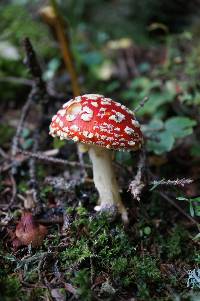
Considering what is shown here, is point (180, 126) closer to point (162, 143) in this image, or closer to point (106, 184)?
point (162, 143)

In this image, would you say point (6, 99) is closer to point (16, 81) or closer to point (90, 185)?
point (16, 81)

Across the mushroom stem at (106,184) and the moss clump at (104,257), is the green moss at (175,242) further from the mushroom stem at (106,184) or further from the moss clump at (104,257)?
the mushroom stem at (106,184)

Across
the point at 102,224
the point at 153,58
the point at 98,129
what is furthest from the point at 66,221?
the point at 153,58

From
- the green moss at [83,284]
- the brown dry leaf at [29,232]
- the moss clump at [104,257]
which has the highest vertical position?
the brown dry leaf at [29,232]

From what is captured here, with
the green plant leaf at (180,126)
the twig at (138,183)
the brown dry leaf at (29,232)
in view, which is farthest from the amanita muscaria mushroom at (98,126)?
the green plant leaf at (180,126)

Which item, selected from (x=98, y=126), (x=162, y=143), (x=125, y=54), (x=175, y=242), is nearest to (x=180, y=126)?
(x=162, y=143)
